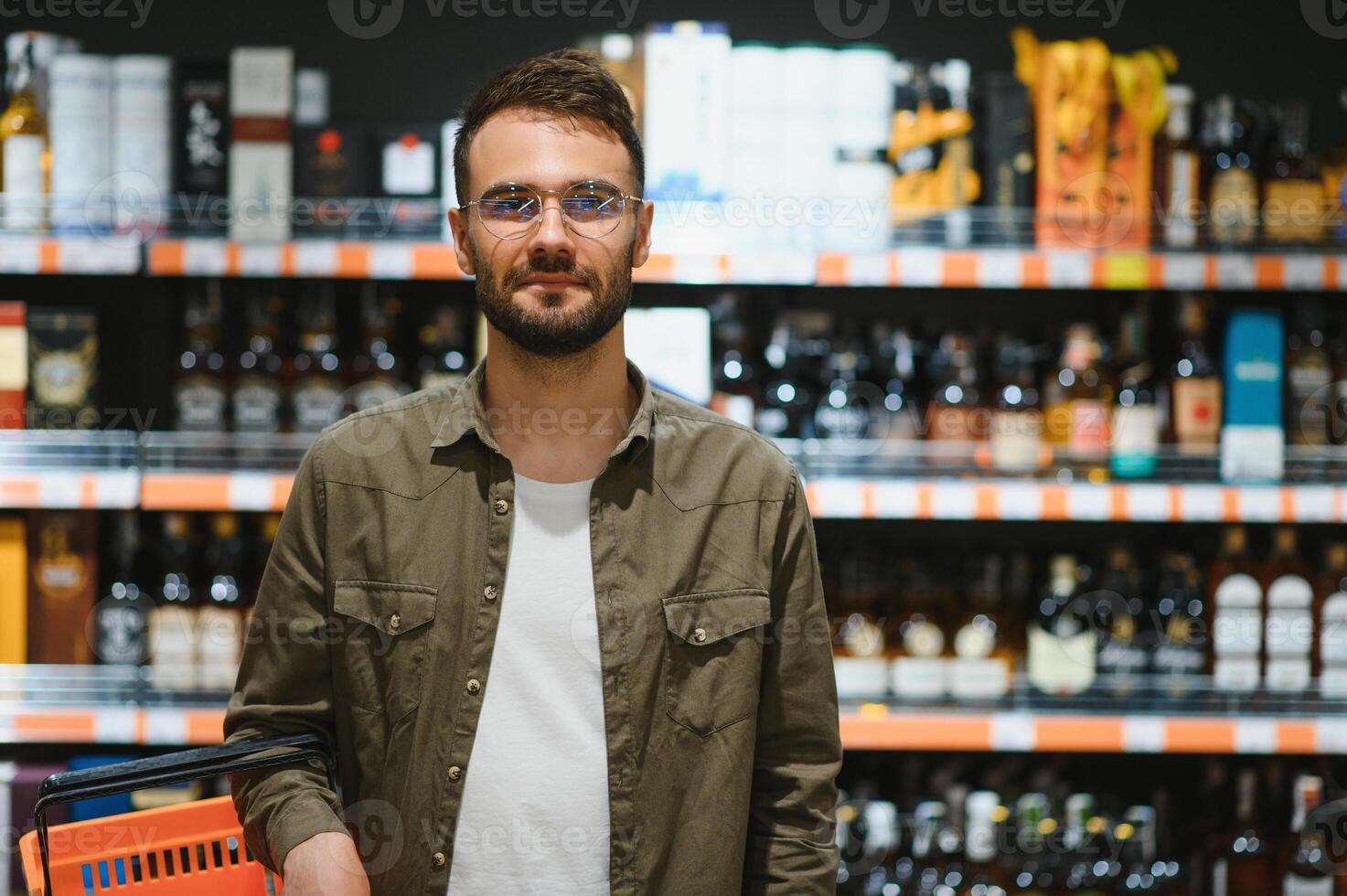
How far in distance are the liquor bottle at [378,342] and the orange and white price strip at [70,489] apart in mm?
540

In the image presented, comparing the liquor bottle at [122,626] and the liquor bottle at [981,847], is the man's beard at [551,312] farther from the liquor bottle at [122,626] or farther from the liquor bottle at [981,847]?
the liquor bottle at [981,847]

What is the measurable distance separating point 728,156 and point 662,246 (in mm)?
281

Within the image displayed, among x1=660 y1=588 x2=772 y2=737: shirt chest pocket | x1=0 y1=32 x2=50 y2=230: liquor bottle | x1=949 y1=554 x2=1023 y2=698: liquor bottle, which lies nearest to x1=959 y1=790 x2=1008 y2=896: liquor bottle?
x1=949 y1=554 x2=1023 y2=698: liquor bottle

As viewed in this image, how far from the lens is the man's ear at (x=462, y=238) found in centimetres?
136

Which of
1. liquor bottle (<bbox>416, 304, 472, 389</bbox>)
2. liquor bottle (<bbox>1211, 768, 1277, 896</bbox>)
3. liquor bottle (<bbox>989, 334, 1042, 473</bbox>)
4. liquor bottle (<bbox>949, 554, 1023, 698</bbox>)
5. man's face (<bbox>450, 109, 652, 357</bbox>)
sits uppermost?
man's face (<bbox>450, 109, 652, 357</bbox>)

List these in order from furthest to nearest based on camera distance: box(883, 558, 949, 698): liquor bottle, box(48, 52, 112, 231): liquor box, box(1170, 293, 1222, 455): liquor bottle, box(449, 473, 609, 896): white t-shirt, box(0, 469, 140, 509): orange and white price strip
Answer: box(883, 558, 949, 698): liquor bottle < box(1170, 293, 1222, 455): liquor bottle < box(48, 52, 112, 231): liquor box < box(0, 469, 140, 509): orange and white price strip < box(449, 473, 609, 896): white t-shirt

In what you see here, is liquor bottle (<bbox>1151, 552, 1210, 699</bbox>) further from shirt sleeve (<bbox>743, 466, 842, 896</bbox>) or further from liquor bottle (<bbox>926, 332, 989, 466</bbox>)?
shirt sleeve (<bbox>743, 466, 842, 896</bbox>)

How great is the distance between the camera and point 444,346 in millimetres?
2629

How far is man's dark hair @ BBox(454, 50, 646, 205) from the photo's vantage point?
131 cm

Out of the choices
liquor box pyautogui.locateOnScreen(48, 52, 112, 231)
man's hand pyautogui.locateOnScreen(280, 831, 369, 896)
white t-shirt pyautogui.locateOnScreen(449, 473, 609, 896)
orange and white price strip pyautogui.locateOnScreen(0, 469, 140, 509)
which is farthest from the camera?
liquor box pyautogui.locateOnScreen(48, 52, 112, 231)

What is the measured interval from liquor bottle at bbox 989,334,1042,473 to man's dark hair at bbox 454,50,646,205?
4.36 feet

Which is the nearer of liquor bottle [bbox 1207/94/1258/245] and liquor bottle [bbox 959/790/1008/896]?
liquor bottle [bbox 1207/94/1258/245]

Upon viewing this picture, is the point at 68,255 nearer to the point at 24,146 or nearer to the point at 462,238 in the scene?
the point at 24,146

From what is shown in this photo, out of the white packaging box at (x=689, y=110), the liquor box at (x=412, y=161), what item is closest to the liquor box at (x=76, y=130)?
the liquor box at (x=412, y=161)
